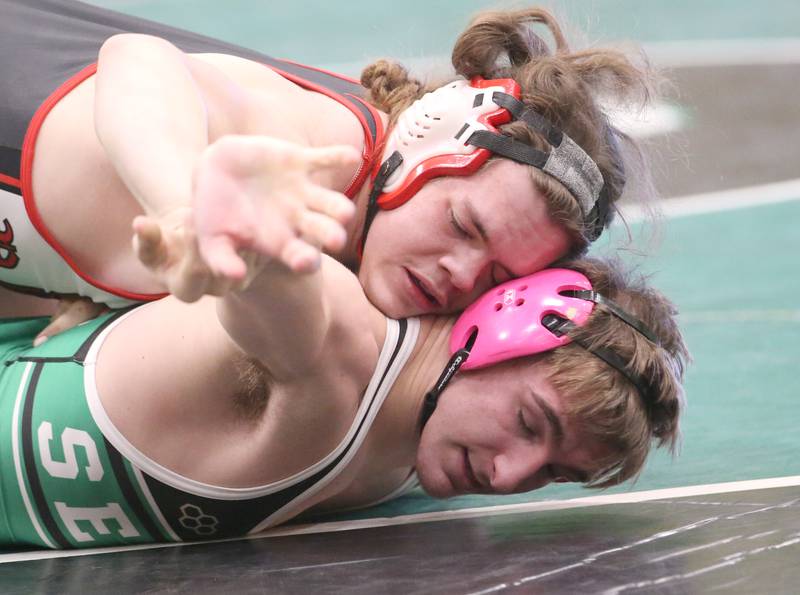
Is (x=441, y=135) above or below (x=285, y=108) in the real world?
below

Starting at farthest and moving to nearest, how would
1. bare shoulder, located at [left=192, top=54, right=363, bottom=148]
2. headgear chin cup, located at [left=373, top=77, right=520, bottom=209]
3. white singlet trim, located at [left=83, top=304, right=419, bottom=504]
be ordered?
1. headgear chin cup, located at [left=373, top=77, right=520, bottom=209]
2. bare shoulder, located at [left=192, top=54, right=363, bottom=148]
3. white singlet trim, located at [left=83, top=304, right=419, bottom=504]

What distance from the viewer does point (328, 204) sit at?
202cm

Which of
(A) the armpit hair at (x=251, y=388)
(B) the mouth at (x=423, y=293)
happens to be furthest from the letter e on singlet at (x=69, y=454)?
(B) the mouth at (x=423, y=293)

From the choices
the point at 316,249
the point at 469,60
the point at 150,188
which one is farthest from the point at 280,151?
the point at 469,60

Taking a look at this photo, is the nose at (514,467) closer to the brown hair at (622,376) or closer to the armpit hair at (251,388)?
the brown hair at (622,376)

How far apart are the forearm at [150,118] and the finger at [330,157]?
0.31 meters

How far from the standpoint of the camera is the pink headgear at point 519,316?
3293 mm

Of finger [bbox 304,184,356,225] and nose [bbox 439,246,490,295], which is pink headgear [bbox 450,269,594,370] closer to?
nose [bbox 439,246,490,295]

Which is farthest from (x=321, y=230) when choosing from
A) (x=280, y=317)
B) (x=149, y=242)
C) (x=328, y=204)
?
(x=280, y=317)

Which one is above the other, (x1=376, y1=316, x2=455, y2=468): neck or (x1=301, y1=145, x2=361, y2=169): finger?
(x1=301, y1=145, x2=361, y2=169): finger

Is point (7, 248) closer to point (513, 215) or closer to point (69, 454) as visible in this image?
point (69, 454)

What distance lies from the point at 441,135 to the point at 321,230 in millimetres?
1731

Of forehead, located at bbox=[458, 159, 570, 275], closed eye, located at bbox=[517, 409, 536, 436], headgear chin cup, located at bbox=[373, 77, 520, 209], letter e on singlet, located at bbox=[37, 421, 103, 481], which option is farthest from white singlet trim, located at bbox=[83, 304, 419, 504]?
headgear chin cup, located at bbox=[373, 77, 520, 209]

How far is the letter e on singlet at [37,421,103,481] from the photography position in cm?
316
